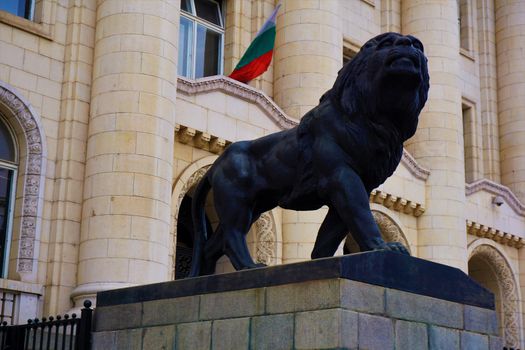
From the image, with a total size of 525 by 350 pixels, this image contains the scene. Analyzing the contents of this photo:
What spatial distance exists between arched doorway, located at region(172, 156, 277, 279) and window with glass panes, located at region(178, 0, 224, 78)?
325 centimetres

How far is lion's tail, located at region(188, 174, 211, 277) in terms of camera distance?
9.05m

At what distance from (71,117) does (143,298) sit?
8.04 meters

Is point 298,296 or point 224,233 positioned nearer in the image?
point 298,296

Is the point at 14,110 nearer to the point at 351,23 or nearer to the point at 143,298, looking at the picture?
the point at 143,298

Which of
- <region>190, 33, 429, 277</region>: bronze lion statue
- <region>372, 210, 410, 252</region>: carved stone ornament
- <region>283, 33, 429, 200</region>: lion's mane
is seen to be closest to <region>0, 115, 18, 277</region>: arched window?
<region>190, 33, 429, 277</region>: bronze lion statue

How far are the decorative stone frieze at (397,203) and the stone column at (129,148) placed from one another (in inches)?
298

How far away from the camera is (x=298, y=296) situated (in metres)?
7.35

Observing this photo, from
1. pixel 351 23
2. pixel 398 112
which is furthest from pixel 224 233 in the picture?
pixel 351 23

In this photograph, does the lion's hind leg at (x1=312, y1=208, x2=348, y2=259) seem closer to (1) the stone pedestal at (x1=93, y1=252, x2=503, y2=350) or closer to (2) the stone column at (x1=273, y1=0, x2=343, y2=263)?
(1) the stone pedestal at (x1=93, y1=252, x2=503, y2=350)

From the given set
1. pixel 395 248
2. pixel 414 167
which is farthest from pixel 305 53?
pixel 395 248

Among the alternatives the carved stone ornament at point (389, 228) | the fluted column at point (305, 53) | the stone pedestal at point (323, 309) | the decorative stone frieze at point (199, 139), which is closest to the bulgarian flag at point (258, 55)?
the fluted column at point (305, 53)

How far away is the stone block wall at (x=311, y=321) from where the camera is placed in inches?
278

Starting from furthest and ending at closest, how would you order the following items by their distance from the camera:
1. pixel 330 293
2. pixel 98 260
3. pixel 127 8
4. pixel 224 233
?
1. pixel 127 8
2. pixel 98 260
3. pixel 224 233
4. pixel 330 293

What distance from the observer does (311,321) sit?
23.5 feet
